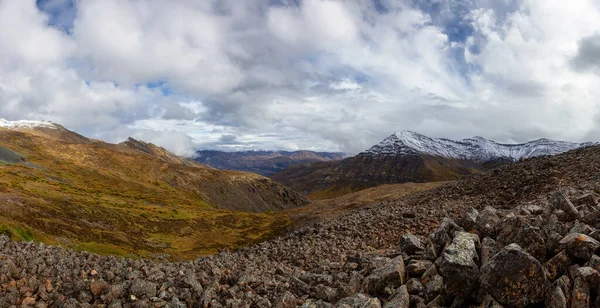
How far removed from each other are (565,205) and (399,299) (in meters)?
10.3

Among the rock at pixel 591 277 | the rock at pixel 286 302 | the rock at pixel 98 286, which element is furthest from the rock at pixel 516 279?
the rock at pixel 98 286

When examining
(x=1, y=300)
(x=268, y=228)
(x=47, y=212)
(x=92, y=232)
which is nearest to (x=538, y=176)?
(x=1, y=300)

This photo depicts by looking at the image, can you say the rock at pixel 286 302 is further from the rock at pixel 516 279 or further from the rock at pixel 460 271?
the rock at pixel 516 279

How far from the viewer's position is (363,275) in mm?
13656

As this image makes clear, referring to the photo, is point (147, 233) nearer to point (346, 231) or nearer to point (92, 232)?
point (92, 232)

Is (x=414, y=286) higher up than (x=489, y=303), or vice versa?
(x=489, y=303)

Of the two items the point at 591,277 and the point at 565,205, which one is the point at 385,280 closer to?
the point at 591,277

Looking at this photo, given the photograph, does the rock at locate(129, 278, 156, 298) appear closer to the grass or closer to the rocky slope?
the rocky slope

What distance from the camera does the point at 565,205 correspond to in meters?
14.7

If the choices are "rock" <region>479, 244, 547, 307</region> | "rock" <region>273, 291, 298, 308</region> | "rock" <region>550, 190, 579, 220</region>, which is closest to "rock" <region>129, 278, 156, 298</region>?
"rock" <region>273, 291, 298, 308</region>

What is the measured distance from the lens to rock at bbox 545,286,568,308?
Result: 26.6ft

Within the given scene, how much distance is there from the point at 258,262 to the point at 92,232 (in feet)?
156

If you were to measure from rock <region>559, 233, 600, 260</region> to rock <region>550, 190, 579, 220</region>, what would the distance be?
4918 mm

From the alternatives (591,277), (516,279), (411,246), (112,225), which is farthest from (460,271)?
(112,225)
